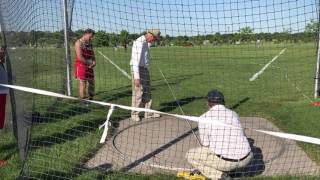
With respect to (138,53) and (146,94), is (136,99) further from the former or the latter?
(138,53)

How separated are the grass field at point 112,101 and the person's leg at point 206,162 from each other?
1.53 feet

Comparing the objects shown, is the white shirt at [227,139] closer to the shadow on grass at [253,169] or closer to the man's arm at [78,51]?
the shadow on grass at [253,169]

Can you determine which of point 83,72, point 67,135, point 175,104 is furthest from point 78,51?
point 175,104

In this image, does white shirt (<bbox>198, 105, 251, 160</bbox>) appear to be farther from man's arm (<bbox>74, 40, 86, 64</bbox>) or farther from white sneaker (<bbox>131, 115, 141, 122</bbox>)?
man's arm (<bbox>74, 40, 86, 64</bbox>)

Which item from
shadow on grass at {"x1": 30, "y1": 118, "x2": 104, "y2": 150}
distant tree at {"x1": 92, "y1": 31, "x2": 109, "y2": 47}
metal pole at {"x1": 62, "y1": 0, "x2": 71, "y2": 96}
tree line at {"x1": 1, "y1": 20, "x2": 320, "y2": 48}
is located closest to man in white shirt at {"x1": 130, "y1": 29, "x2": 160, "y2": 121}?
tree line at {"x1": 1, "y1": 20, "x2": 320, "y2": 48}

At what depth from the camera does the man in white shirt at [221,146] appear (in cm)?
523

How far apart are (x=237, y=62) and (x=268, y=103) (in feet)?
47.4

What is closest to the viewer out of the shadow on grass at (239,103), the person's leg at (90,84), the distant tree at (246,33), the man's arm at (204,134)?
the man's arm at (204,134)

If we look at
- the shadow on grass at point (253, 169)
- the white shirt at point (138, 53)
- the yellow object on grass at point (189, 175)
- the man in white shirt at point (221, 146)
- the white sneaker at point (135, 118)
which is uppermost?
the white shirt at point (138, 53)

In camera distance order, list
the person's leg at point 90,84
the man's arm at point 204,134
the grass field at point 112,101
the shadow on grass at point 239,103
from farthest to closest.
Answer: the shadow on grass at point 239,103
the person's leg at point 90,84
the grass field at point 112,101
the man's arm at point 204,134

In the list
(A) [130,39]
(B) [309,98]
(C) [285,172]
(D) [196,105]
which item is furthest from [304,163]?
(B) [309,98]

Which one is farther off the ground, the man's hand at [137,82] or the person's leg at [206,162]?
the man's hand at [137,82]

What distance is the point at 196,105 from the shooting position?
11094mm

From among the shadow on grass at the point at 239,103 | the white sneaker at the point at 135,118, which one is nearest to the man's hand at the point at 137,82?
the white sneaker at the point at 135,118
